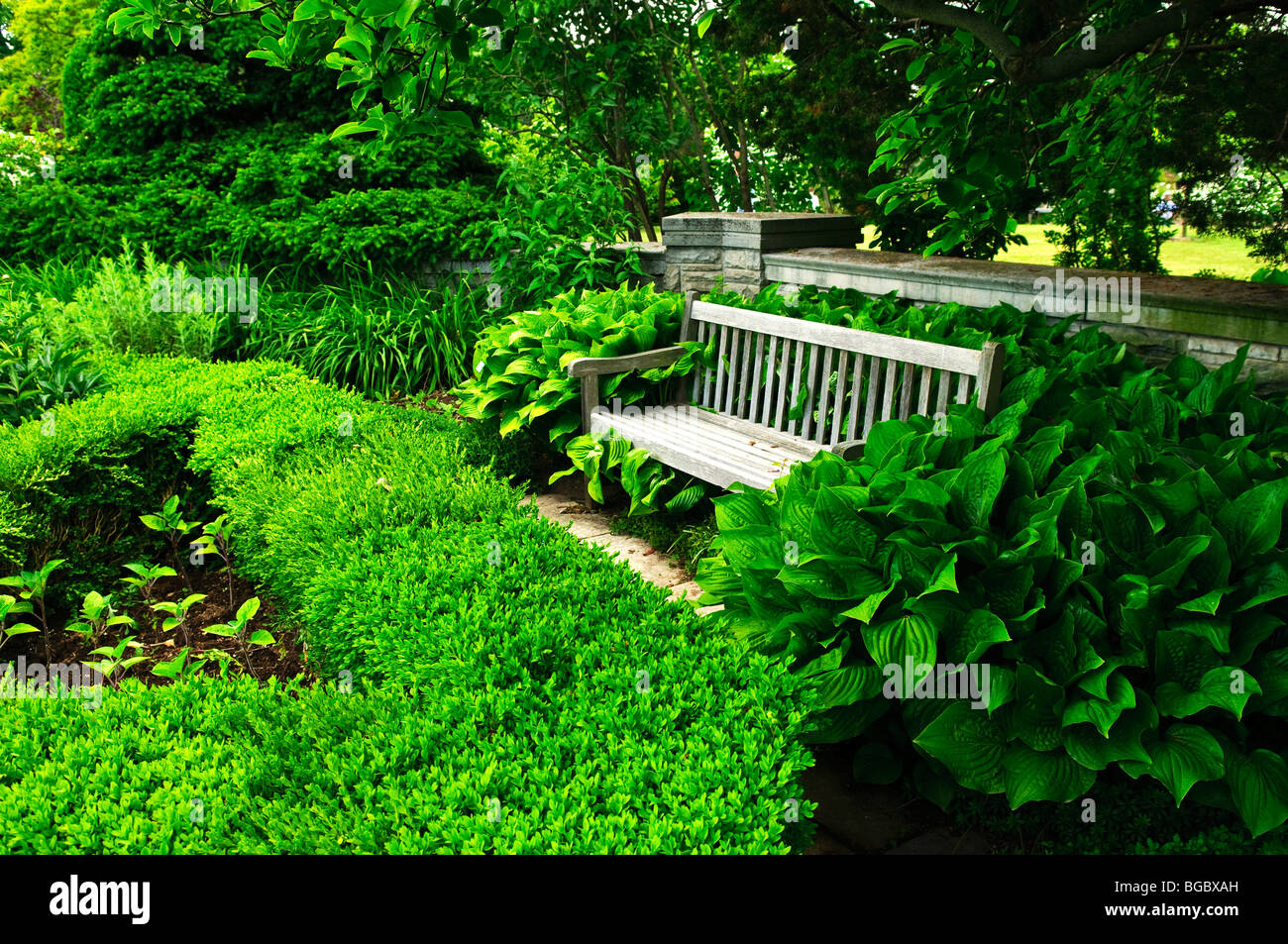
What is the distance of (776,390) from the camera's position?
508 centimetres

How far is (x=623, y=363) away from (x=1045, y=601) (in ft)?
10.1

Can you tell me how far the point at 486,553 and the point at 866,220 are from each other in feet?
16.9

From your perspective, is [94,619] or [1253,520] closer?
[1253,520]

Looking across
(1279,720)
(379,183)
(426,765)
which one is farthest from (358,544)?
(379,183)

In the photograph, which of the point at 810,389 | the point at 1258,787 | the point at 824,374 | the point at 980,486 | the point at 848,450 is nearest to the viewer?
the point at 1258,787

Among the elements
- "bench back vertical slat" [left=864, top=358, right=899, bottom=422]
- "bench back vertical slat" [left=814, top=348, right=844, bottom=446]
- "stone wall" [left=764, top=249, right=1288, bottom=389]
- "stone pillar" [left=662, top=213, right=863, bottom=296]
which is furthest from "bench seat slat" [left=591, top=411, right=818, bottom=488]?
"stone pillar" [left=662, top=213, right=863, bottom=296]

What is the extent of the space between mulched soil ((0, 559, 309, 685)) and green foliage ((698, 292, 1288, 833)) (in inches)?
65.5

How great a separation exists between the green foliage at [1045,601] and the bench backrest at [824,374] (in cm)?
83

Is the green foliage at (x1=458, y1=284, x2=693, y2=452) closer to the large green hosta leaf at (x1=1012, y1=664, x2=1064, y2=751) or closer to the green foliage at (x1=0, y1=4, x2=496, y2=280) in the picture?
the green foliage at (x1=0, y1=4, x2=496, y2=280)

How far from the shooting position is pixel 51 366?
5.13 m

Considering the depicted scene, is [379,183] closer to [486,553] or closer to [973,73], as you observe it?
[973,73]

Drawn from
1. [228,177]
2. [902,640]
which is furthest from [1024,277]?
[228,177]

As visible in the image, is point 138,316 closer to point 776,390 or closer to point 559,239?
point 559,239

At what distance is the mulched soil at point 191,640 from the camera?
3.49 metres
